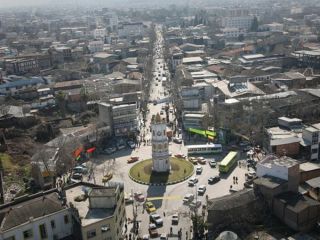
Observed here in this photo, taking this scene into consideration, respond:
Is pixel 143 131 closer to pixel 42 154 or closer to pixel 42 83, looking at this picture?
pixel 42 154

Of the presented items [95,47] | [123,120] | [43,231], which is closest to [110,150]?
[123,120]

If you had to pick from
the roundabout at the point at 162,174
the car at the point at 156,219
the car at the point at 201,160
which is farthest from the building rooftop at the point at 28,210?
the car at the point at 201,160

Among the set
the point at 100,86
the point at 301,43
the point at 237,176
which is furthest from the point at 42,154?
the point at 301,43

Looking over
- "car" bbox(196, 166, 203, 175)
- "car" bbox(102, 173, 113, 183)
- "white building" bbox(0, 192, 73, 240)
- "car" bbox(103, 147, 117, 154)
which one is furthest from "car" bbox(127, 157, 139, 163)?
"white building" bbox(0, 192, 73, 240)

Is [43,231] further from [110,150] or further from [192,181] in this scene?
[110,150]

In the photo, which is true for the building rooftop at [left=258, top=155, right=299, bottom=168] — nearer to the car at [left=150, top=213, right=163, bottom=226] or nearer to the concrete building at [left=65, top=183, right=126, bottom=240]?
the car at [left=150, top=213, right=163, bottom=226]
